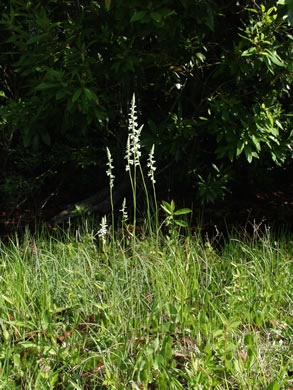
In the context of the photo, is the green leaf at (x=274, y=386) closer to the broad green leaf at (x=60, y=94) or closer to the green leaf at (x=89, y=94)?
the green leaf at (x=89, y=94)

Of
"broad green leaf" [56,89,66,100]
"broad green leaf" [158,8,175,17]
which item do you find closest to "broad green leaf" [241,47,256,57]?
"broad green leaf" [158,8,175,17]

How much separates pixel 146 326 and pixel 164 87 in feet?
8.18

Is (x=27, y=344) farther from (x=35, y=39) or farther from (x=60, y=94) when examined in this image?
(x=35, y=39)

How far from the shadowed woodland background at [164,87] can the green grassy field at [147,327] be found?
3.73 ft

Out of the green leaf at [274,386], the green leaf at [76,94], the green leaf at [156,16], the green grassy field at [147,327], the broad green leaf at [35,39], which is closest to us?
the green leaf at [274,386]

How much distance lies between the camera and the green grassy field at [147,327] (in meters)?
2.16

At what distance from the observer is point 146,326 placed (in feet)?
7.93

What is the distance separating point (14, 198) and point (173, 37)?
252 centimetres

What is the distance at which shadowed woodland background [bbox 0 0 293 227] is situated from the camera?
11.3ft

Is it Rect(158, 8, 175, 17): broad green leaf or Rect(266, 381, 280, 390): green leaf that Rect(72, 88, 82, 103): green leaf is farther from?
Rect(266, 381, 280, 390): green leaf

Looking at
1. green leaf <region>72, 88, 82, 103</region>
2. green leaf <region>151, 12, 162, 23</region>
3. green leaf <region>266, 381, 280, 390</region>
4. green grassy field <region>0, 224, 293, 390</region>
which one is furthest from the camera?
green leaf <region>72, 88, 82, 103</region>

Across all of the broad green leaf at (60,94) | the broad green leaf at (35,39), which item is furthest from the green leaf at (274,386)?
the broad green leaf at (35,39)

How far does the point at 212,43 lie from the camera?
405cm

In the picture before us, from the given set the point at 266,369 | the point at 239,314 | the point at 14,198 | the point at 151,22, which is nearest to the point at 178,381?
the point at 266,369
